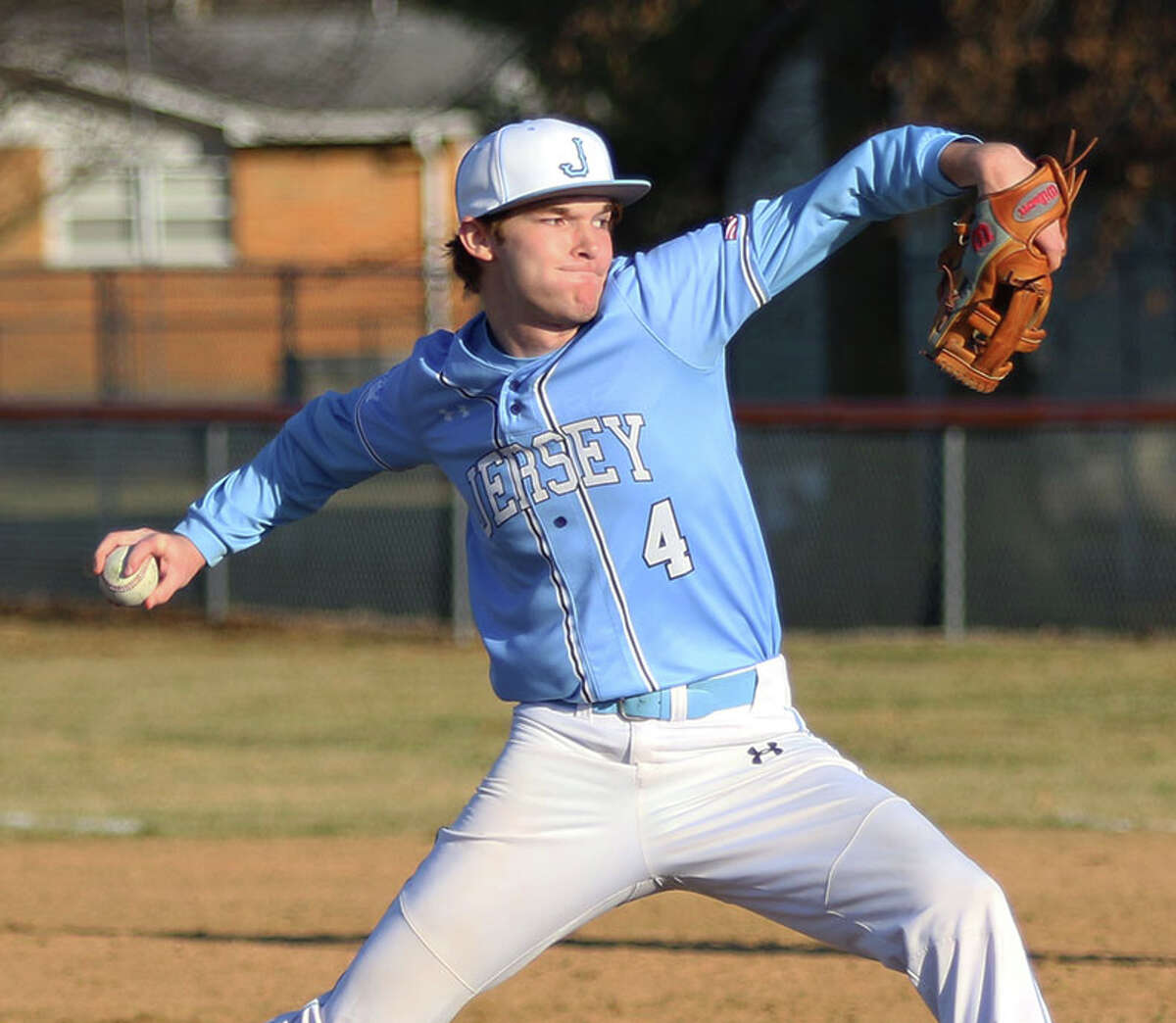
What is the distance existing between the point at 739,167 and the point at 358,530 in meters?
4.75

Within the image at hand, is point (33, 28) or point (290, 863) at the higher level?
point (33, 28)

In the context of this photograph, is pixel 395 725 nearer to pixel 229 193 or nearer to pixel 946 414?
pixel 946 414

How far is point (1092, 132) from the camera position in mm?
12188

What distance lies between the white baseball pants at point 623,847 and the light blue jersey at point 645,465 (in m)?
0.11

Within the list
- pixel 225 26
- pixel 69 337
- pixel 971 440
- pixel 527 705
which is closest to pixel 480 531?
pixel 527 705

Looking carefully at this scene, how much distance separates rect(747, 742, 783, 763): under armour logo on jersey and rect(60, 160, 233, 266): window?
24.8 m

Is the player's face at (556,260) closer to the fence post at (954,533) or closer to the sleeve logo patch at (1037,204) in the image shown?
the sleeve logo patch at (1037,204)

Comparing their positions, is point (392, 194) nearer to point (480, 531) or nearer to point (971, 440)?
point (971, 440)

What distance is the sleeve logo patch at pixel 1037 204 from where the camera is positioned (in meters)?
3.18

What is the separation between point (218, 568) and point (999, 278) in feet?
35.0

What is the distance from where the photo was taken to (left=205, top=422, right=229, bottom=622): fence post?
13461mm

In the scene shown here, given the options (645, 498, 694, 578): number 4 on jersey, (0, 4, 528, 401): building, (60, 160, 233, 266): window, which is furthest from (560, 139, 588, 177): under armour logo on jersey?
(60, 160, 233, 266): window

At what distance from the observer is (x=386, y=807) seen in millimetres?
8305

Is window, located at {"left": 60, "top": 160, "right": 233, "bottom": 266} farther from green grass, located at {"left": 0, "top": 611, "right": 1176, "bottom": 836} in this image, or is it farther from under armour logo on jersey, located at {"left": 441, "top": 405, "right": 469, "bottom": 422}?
under armour logo on jersey, located at {"left": 441, "top": 405, "right": 469, "bottom": 422}
